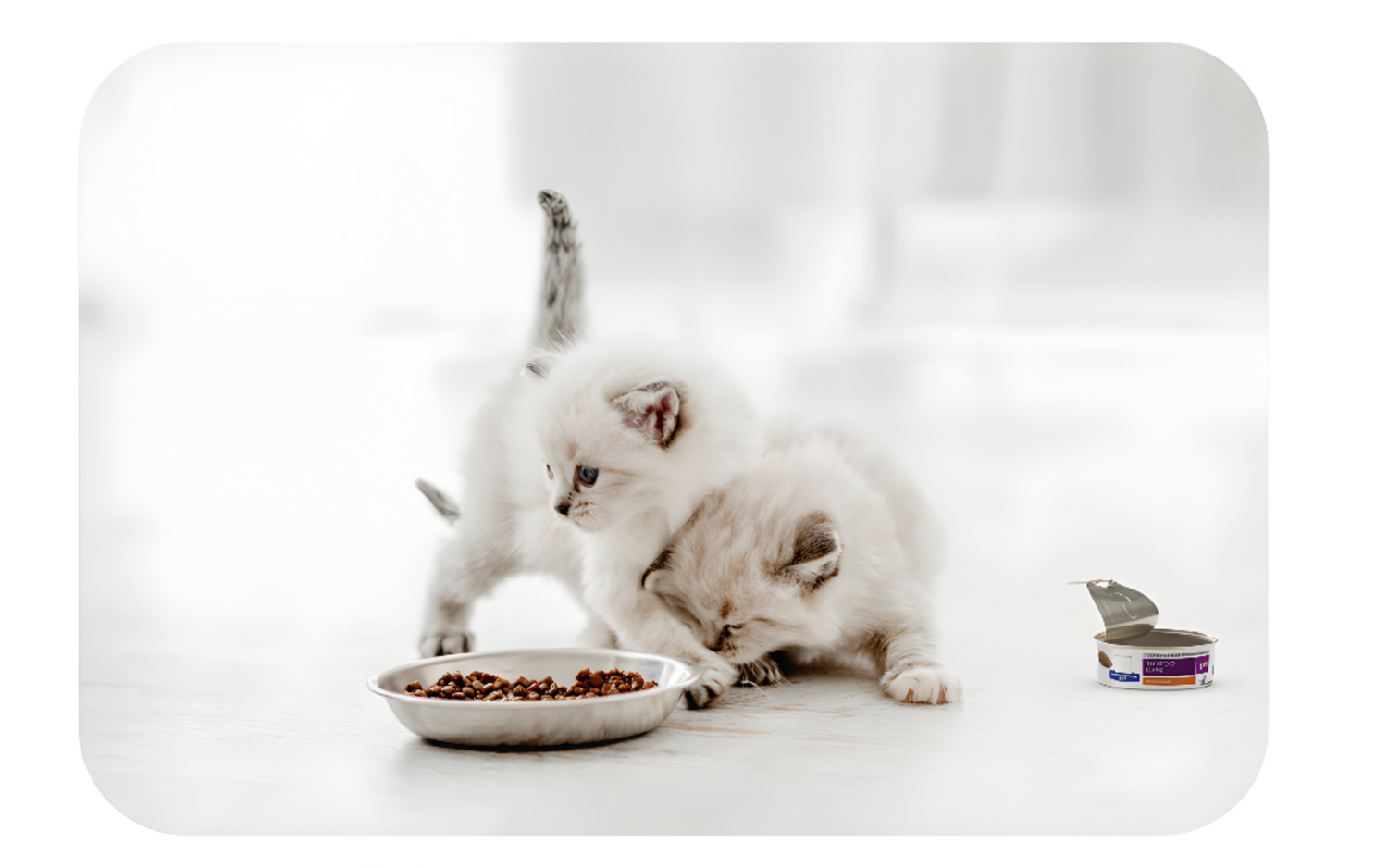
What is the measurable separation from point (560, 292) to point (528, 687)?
2.93 ft

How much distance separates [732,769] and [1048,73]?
62.7 inches

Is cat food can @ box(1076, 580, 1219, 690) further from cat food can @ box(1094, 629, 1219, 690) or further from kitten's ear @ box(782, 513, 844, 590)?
kitten's ear @ box(782, 513, 844, 590)

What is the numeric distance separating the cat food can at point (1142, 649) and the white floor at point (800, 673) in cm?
4

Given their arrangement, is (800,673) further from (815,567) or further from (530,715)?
(530,715)

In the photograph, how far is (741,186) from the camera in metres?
2.51

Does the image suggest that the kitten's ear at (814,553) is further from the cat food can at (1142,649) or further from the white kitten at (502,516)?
the cat food can at (1142,649)

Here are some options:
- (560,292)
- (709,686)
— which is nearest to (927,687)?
Answer: (709,686)

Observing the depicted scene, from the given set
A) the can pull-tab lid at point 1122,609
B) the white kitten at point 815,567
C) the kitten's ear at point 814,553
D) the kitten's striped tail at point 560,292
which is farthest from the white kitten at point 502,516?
the can pull-tab lid at point 1122,609

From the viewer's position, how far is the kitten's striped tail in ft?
8.54

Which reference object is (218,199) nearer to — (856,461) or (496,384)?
(496,384)

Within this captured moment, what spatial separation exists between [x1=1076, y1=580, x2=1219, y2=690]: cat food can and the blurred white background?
0.04 m

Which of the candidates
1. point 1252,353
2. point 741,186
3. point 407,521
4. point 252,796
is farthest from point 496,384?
point 1252,353

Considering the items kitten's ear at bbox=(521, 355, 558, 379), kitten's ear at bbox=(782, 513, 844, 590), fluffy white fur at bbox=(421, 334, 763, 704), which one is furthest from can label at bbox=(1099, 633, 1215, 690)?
kitten's ear at bbox=(521, 355, 558, 379)

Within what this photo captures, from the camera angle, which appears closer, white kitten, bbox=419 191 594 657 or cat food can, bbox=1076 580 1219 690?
cat food can, bbox=1076 580 1219 690
